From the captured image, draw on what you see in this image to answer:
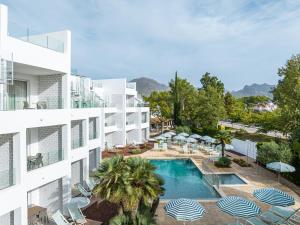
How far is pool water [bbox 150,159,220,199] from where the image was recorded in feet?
69.4

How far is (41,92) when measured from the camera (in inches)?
699

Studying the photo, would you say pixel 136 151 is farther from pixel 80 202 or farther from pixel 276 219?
pixel 276 219

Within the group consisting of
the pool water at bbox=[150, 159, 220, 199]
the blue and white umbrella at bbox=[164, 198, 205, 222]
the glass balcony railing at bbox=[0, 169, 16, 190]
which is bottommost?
the pool water at bbox=[150, 159, 220, 199]

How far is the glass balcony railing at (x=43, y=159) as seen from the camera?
14479mm

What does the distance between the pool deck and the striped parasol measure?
241cm

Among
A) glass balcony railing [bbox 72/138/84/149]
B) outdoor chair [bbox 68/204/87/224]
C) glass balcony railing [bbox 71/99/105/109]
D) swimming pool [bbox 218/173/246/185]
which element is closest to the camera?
outdoor chair [bbox 68/204/87/224]

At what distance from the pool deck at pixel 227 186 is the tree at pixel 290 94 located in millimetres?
6708

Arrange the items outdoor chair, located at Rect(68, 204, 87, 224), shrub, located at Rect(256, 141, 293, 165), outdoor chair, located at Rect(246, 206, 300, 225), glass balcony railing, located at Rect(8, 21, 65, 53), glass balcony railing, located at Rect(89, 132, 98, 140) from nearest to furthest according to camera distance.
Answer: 1. glass balcony railing, located at Rect(8, 21, 65, 53)
2. outdoor chair, located at Rect(246, 206, 300, 225)
3. outdoor chair, located at Rect(68, 204, 87, 224)
4. glass balcony railing, located at Rect(89, 132, 98, 140)
5. shrub, located at Rect(256, 141, 293, 165)

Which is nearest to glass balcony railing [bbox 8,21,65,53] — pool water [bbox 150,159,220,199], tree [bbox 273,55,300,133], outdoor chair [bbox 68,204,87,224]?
outdoor chair [bbox 68,204,87,224]

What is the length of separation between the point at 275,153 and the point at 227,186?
6104 mm

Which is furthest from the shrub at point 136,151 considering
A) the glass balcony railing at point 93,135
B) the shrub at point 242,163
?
the glass balcony railing at point 93,135

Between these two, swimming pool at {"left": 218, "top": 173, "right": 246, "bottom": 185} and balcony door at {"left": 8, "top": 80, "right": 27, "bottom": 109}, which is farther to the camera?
swimming pool at {"left": 218, "top": 173, "right": 246, "bottom": 185}

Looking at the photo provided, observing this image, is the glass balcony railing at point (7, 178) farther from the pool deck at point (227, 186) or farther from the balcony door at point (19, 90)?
the pool deck at point (227, 186)

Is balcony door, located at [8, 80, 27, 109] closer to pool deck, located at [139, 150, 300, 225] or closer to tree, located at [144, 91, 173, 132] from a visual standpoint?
→ pool deck, located at [139, 150, 300, 225]
